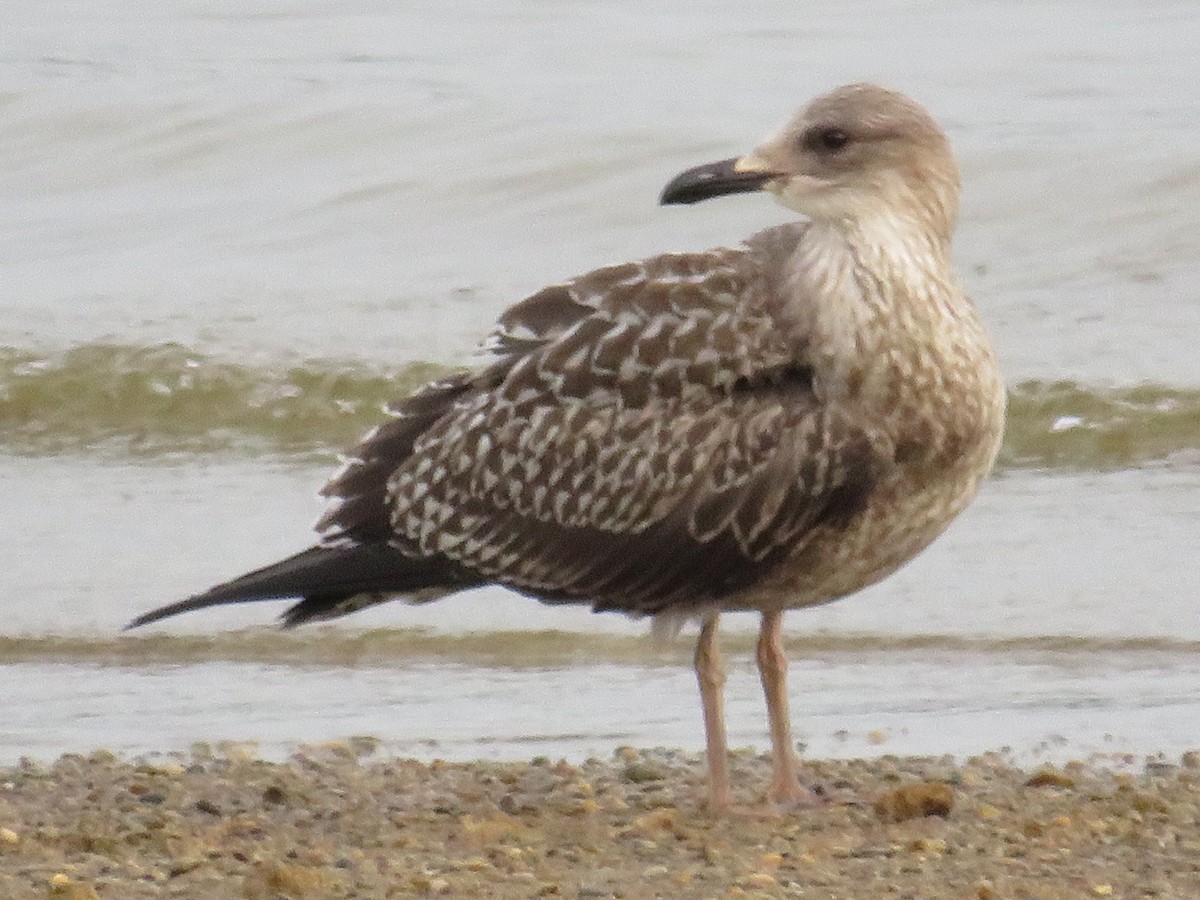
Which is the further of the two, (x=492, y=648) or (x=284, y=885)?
(x=492, y=648)

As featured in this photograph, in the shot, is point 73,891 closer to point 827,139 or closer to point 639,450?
point 639,450

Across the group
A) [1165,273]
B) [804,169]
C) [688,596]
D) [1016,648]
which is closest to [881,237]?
[804,169]

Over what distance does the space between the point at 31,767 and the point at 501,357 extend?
4.79 ft

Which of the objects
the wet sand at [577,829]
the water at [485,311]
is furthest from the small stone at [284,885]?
the water at [485,311]

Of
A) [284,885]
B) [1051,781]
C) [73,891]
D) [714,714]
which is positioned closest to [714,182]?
[714,714]

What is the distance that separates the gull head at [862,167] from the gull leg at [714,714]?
3.08 ft

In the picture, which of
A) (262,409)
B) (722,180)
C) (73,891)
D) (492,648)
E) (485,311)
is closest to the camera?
(73,891)

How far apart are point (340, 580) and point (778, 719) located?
3.40 ft

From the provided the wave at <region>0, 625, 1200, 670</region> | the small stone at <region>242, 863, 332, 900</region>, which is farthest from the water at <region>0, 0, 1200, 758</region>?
the small stone at <region>242, 863, 332, 900</region>

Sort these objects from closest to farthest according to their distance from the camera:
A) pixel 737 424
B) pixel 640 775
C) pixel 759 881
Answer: pixel 759 881 < pixel 737 424 < pixel 640 775

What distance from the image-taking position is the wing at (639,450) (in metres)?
5.89

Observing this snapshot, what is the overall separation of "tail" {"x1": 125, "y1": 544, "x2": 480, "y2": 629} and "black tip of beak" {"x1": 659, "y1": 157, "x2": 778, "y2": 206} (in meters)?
1.02

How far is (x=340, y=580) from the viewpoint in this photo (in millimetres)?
6410

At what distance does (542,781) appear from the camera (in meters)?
6.31
